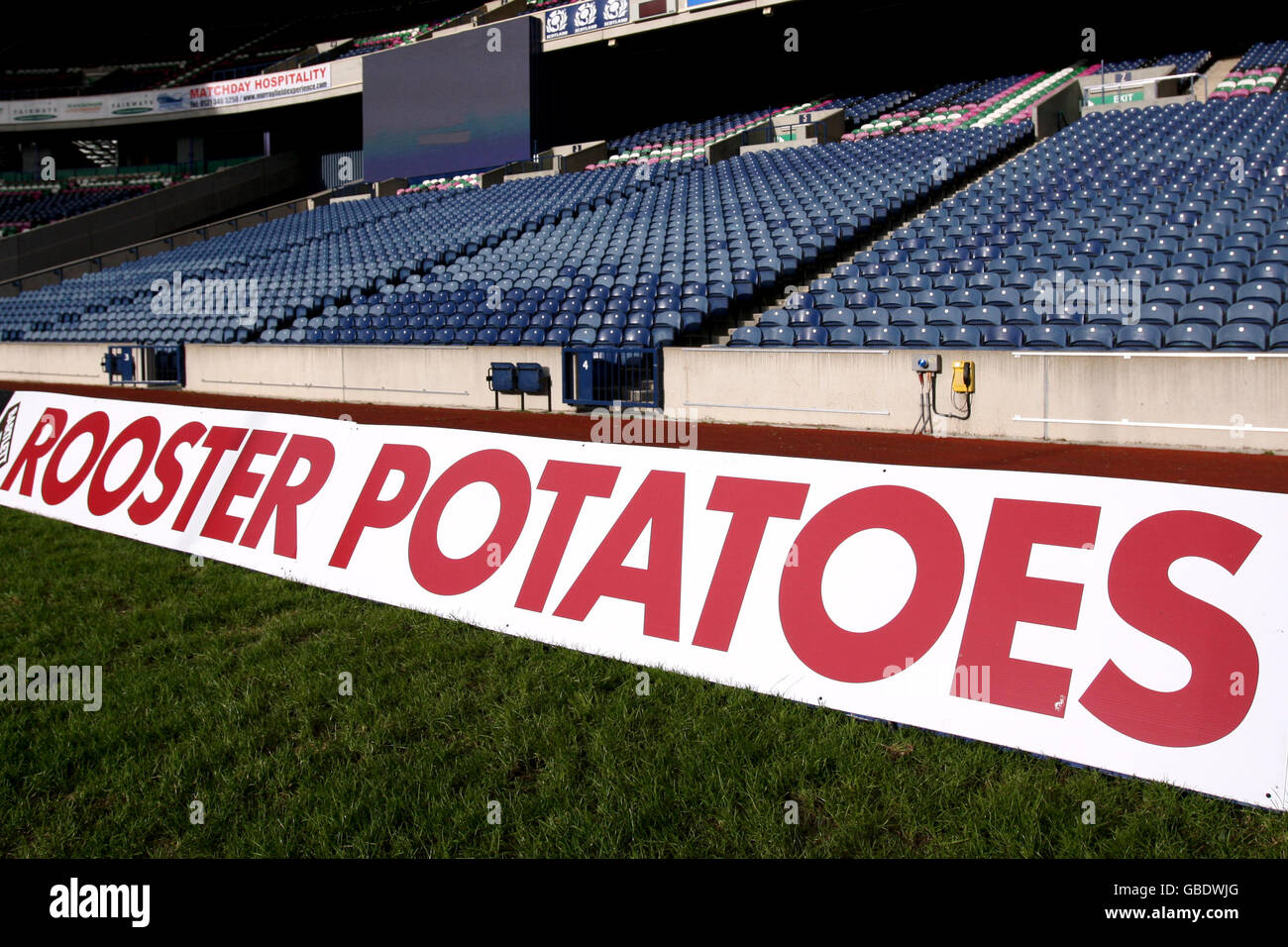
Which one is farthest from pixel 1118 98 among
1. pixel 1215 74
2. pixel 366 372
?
A: pixel 366 372

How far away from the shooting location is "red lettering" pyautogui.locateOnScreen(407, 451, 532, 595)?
17.6 ft

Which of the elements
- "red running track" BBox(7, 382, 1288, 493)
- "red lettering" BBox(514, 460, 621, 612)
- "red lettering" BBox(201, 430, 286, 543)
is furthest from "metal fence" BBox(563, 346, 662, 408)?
"red lettering" BBox(514, 460, 621, 612)

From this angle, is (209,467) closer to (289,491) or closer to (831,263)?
(289,491)

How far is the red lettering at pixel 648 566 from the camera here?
15.3 ft

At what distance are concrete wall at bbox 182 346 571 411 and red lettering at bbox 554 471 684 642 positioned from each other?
1048 cm

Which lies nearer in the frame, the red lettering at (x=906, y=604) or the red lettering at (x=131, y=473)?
the red lettering at (x=906, y=604)

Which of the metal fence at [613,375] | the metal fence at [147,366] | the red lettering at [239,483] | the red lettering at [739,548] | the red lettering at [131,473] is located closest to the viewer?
the red lettering at [739,548]

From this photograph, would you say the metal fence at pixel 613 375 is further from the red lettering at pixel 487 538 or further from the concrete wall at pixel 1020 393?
the red lettering at pixel 487 538

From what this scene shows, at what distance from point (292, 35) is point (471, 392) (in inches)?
1577

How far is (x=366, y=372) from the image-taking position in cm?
1773

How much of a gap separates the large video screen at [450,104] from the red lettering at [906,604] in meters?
31.0

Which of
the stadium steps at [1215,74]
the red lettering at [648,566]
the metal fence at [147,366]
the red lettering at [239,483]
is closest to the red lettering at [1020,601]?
the red lettering at [648,566]

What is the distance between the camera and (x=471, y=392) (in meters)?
16.3

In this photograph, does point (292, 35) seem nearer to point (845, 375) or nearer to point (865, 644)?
point (845, 375)
